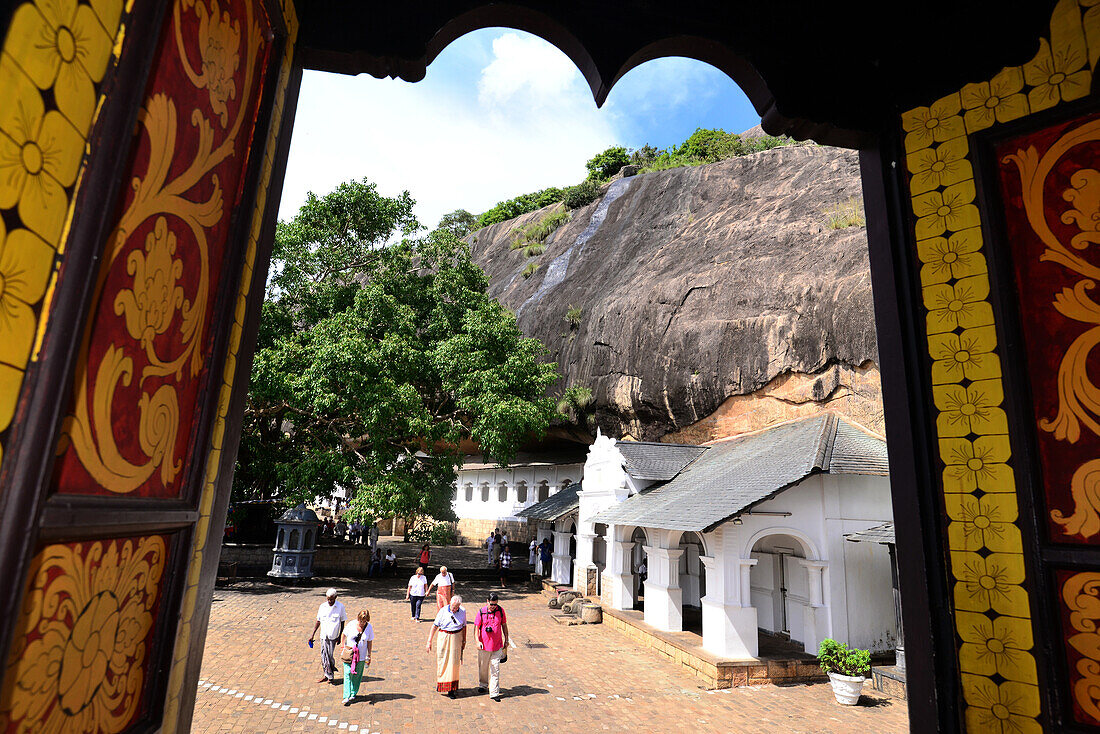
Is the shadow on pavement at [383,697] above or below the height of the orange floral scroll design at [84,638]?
below

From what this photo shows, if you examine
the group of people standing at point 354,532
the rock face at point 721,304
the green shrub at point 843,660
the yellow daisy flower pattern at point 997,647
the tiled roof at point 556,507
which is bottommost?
the green shrub at point 843,660

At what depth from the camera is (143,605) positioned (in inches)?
60.6

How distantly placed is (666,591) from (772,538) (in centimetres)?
281

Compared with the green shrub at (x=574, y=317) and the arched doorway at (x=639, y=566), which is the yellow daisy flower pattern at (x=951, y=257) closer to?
the arched doorway at (x=639, y=566)

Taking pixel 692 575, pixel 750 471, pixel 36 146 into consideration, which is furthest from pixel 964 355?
pixel 692 575

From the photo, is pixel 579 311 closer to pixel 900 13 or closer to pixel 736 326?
pixel 736 326

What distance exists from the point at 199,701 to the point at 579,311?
65.5 feet

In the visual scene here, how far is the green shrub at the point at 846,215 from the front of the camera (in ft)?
61.5

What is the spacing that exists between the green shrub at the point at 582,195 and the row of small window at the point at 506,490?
58.8 feet

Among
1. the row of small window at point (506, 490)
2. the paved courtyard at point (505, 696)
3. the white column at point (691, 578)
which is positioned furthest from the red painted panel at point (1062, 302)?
the row of small window at point (506, 490)

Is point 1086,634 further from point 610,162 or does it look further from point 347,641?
point 610,162

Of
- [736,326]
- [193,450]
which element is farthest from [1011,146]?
[736,326]

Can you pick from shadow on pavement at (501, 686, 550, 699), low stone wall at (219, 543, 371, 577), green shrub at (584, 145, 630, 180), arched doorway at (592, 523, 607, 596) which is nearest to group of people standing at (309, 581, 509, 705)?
shadow on pavement at (501, 686, 550, 699)

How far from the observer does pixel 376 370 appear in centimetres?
1623
